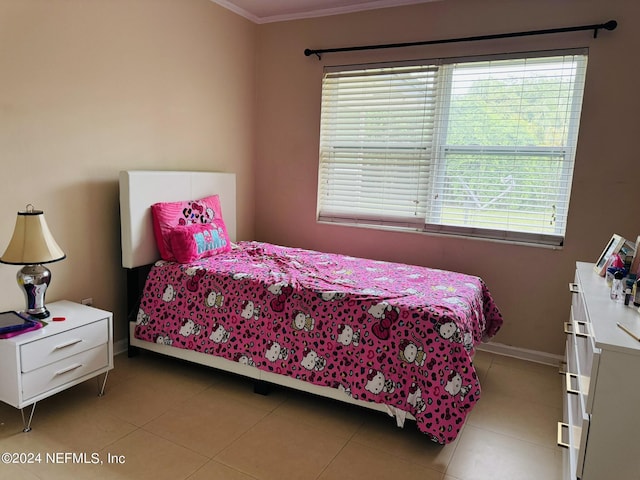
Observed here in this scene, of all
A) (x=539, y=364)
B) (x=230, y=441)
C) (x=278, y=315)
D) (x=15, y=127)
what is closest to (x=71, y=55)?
(x=15, y=127)

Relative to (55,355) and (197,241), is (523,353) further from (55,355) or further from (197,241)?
(55,355)

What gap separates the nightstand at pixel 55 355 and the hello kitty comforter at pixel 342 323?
1.40ft

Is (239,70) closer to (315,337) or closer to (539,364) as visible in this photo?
(315,337)

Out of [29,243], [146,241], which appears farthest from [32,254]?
[146,241]

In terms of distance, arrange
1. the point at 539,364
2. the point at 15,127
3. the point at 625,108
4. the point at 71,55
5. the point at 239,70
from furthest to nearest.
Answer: the point at 239,70, the point at 539,364, the point at 625,108, the point at 71,55, the point at 15,127

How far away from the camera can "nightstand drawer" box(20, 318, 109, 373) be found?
217 centimetres

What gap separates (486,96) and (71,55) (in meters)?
2.76

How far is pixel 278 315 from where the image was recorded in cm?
255

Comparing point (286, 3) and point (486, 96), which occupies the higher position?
point (286, 3)

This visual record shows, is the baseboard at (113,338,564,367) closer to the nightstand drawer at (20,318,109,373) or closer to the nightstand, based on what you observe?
the nightstand

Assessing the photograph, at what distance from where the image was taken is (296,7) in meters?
3.73

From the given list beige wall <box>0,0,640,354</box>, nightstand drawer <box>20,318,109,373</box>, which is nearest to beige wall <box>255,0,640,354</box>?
beige wall <box>0,0,640,354</box>

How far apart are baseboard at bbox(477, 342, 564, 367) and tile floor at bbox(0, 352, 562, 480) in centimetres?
46

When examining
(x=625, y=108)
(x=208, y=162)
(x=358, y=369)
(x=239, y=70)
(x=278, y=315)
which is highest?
(x=239, y=70)
